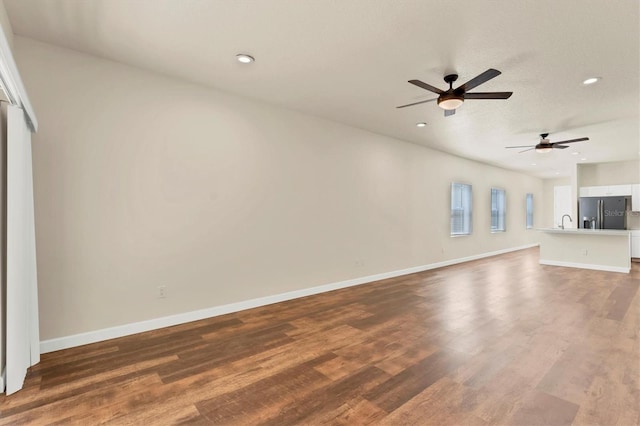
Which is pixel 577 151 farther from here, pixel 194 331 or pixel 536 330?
pixel 194 331

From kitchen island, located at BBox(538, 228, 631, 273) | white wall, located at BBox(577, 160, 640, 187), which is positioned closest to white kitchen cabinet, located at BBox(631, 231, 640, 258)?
white wall, located at BBox(577, 160, 640, 187)

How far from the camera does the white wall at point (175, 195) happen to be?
2846 millimetres

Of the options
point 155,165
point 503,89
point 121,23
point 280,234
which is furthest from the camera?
point 280,234

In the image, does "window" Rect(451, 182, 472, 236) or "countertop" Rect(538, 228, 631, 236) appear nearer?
"countertop" Rect(538, 228, 631, 236)

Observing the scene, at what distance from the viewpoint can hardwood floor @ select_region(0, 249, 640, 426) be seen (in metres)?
1.90

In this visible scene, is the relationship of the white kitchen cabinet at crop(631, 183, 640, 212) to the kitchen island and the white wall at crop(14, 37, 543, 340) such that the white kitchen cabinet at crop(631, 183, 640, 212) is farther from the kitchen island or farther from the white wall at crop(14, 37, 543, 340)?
the white wall at crop(14, 37, 543, 340)

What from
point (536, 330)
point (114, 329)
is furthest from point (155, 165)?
point (536, 330)

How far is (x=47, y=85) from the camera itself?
9.19ft

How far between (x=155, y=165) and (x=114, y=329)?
1.80 m

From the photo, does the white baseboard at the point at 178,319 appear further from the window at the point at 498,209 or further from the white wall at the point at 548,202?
the white wall at the point at 548,202

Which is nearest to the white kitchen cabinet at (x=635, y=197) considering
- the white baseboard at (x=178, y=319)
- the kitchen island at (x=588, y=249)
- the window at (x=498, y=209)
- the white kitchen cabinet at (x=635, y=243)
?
the white kitchen cabinet at (x=635, y=243)

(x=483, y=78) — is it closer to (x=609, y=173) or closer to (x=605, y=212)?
(x=605, y=212)

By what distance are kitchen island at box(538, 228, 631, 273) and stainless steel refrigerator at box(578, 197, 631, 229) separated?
1.38 metres

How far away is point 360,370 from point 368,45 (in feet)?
9.48
